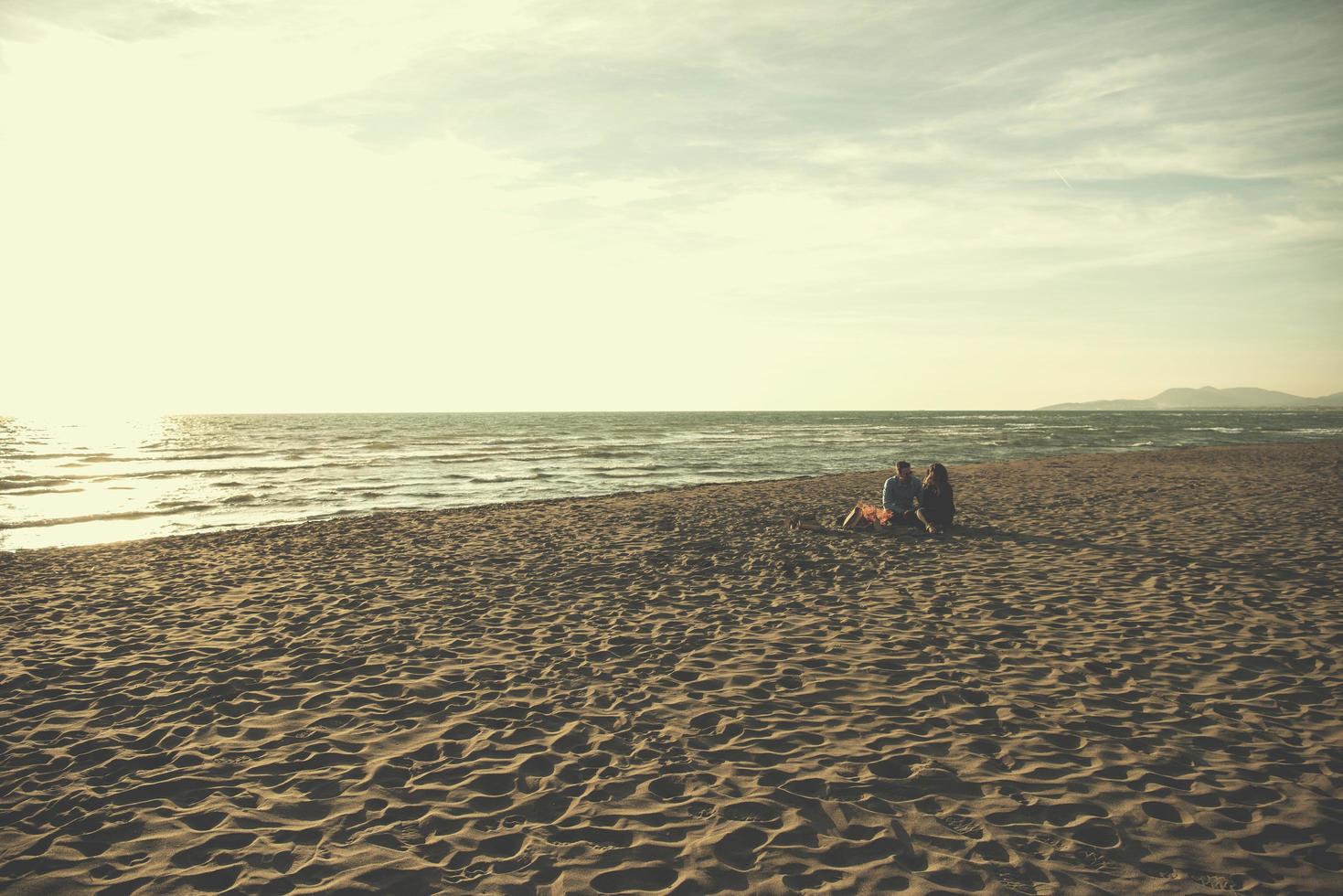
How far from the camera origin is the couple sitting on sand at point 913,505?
46.0ft

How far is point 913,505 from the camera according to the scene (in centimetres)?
1435

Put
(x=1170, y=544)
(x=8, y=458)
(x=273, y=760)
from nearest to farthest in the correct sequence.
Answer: (x=273, y=760)
(x=1170, y=544)
(x=8, y=458)

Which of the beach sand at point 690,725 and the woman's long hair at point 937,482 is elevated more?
the woman's long hair at point 937,482

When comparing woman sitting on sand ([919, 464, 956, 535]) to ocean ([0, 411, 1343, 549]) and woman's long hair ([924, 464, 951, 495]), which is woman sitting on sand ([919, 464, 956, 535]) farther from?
ocean ([0, 411, 1343, 549])

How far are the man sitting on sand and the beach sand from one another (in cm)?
203

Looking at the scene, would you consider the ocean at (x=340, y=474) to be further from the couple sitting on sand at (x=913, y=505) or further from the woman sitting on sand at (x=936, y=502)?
the woman sitting on sand at (x=936, y=502)

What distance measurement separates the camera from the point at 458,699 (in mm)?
6480

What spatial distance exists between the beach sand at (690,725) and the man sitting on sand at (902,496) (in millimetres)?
2031

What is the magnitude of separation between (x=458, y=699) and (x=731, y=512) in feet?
39.0

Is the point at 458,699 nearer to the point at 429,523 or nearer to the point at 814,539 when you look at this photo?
the point at 814,539

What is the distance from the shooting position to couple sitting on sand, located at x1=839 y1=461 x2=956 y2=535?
46.0 feet

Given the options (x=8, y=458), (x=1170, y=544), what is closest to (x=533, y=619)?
(x=1170, y=544)

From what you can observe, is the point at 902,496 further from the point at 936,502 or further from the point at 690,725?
the point at 690,725

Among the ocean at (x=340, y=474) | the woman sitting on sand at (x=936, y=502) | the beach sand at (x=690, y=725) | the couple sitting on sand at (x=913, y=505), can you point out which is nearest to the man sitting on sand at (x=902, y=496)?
the couple sitting on sand at (x=913, y=505)
